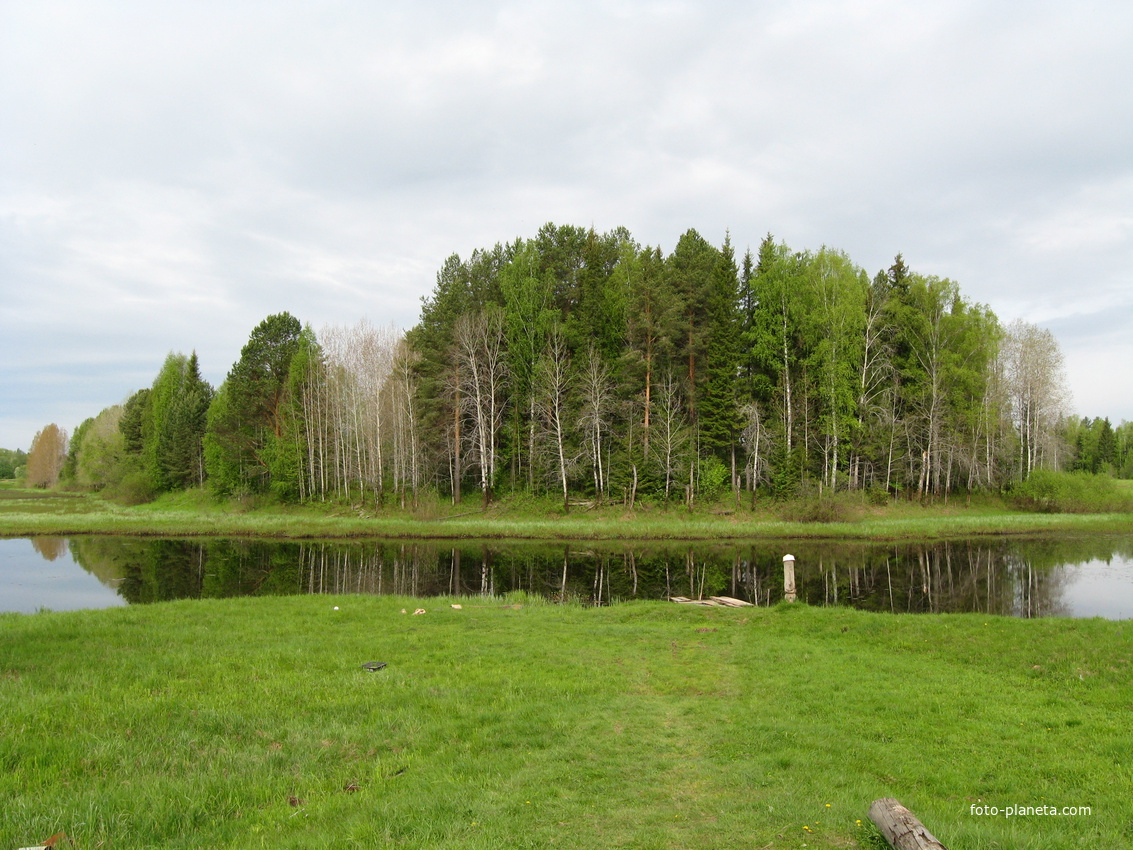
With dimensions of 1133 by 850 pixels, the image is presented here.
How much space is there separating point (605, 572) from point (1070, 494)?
3979cm

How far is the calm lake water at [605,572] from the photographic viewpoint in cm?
2256

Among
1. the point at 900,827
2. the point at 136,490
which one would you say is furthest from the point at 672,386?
the point at 136,490

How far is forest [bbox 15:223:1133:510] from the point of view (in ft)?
146

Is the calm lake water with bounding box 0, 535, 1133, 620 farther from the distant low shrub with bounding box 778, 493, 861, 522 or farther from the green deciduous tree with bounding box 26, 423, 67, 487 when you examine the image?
the green deciduous tree with bounding box 26, 423, 67, 487

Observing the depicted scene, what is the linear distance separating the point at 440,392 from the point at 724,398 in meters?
22.4

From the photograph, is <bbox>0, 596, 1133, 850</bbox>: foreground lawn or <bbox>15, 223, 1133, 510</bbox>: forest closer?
<bbox>0, 596, 1133, 850</bbox>: foreground lawn

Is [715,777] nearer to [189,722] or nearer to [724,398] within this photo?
[189,722]

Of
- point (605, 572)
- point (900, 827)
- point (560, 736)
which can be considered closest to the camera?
point (900, 827)

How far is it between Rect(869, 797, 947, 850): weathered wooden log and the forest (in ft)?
124

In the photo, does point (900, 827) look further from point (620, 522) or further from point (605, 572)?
point (620, 522)

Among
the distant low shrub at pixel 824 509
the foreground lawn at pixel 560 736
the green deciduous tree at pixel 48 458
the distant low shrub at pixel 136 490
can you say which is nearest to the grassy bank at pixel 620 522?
the distant low shrub at pixel 824 509

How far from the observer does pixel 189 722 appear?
8297 millimetres

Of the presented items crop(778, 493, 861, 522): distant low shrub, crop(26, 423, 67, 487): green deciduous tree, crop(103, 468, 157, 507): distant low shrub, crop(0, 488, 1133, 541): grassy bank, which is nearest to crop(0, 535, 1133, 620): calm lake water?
crop(0, 488, 1133, 541): grassy bank

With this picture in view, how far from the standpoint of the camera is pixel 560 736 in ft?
27.2
